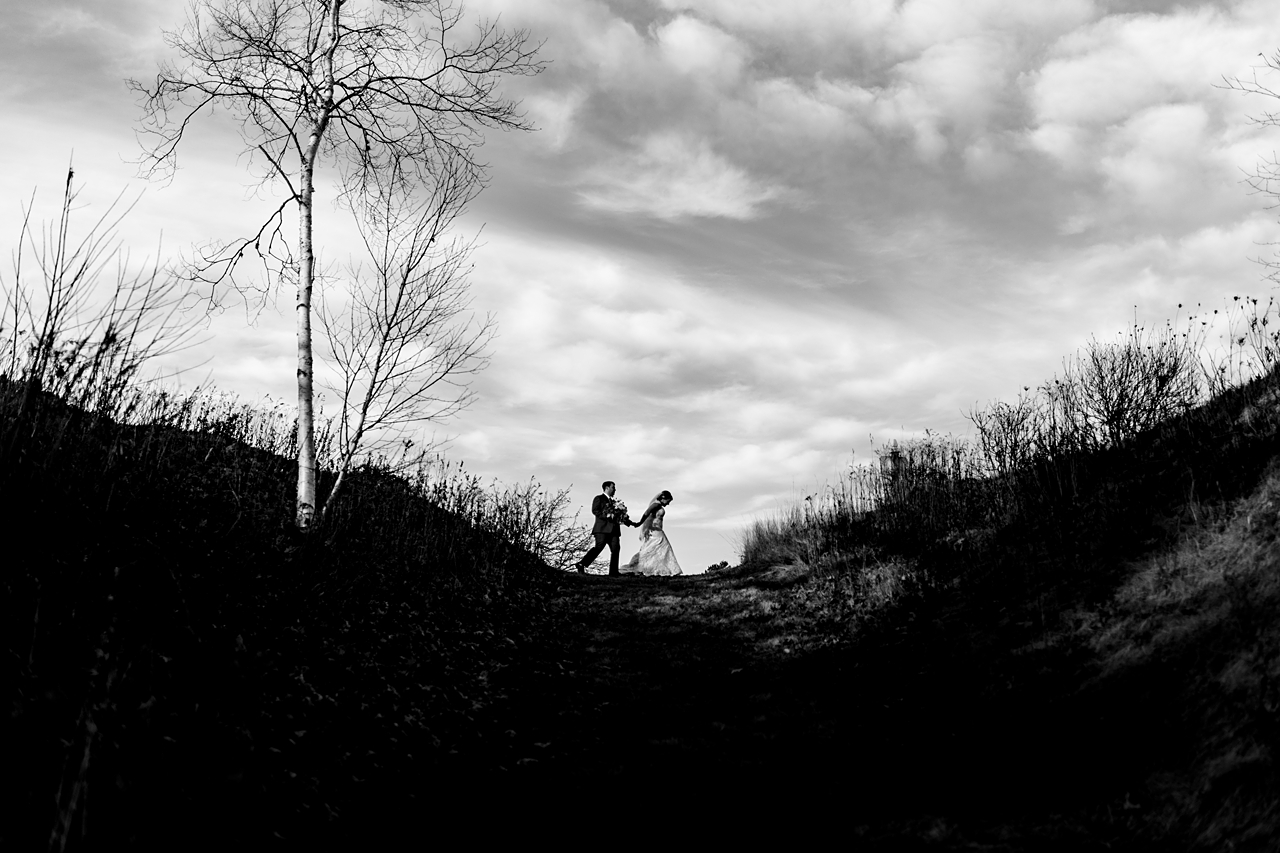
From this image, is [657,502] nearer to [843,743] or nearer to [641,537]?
[641,537]

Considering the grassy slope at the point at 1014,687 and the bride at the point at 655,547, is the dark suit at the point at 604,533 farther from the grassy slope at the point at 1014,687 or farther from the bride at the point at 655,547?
the grassy slope at the point at 1014,687

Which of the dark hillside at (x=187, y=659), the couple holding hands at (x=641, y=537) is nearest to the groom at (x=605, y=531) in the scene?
the couple holding hands at (x=641, y=537)

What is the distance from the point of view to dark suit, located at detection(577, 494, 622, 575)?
16719 millimetres

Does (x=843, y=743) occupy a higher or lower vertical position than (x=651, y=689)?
lower

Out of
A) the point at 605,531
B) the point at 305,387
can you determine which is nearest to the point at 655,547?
the point at 605,531

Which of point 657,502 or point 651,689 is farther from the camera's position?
point 657,502

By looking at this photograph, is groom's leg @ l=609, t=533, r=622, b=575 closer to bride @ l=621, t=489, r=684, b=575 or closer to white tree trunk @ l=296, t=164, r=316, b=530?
bride @ l=621, t=489, r=684, b=575

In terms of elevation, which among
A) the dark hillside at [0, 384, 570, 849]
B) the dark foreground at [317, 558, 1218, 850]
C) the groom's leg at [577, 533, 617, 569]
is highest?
the groom's leg at [577, 533, 617, 569]

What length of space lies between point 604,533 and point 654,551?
1.68 metres

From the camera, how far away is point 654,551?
17875 millimetres

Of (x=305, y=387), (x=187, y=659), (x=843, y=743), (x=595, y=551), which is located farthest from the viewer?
(x=595, y=551)

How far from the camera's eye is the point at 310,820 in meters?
3.55

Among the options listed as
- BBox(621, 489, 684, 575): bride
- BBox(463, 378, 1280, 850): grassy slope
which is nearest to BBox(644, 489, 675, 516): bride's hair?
BBox(621, 489, 684, 575): bride

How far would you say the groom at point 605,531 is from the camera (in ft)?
54.8
